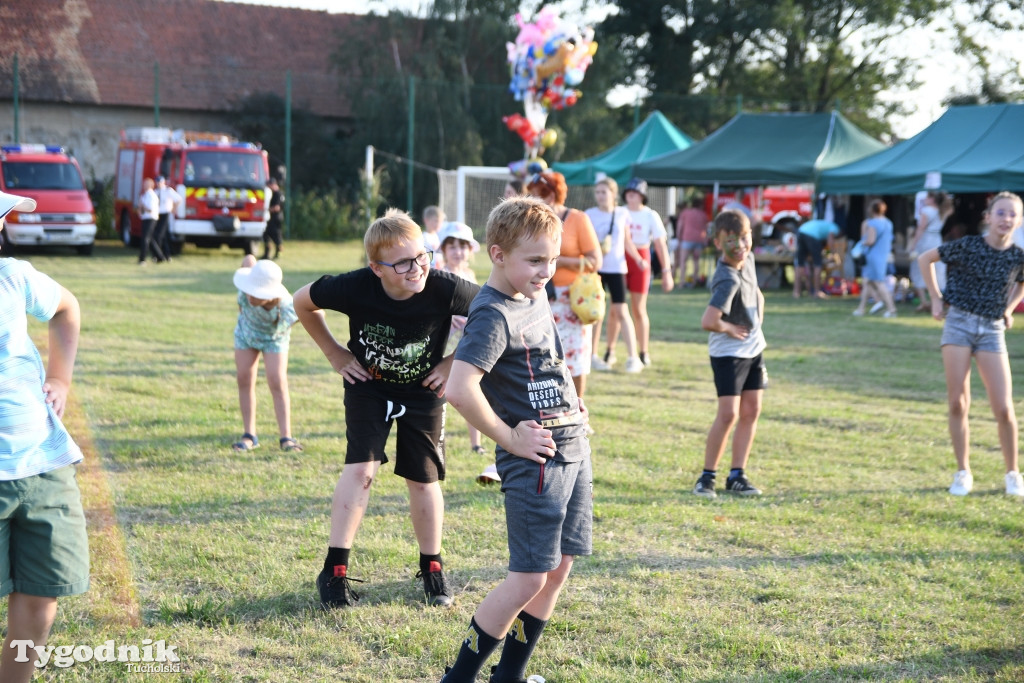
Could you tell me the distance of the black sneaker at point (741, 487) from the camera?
627cm

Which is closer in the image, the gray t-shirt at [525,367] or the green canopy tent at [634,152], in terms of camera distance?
the gray t-shirt at [525,367]

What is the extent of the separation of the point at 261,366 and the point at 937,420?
6673 mm

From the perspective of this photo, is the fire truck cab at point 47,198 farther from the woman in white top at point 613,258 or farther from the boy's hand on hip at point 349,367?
the boy's hand on hip at point 349,367

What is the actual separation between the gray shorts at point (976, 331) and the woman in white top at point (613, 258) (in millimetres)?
3758

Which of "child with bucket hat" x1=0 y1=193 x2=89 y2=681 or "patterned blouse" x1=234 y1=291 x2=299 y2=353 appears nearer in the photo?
"child with bucket hat" x1=0 y1=193 x2=89 y2=681

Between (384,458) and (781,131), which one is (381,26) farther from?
(384,458)

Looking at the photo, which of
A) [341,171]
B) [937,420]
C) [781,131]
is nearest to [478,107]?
[341,171]

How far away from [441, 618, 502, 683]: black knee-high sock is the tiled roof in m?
31.0

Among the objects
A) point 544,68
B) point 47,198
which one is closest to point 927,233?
point 544,68

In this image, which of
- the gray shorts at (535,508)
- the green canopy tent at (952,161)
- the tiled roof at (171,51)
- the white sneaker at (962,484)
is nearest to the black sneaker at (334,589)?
the gray shorts at (535,508)

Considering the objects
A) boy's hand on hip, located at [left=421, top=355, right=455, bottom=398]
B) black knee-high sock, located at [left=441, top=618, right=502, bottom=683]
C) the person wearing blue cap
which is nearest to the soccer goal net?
the person wearing blue cap

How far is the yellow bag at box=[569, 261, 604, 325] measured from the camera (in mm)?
6863

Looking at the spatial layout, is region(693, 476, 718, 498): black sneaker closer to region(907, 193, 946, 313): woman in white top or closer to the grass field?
the grass field

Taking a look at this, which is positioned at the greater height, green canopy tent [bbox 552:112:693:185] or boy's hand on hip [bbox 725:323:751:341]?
green canopy tent [bbox 552:112:693:185]
